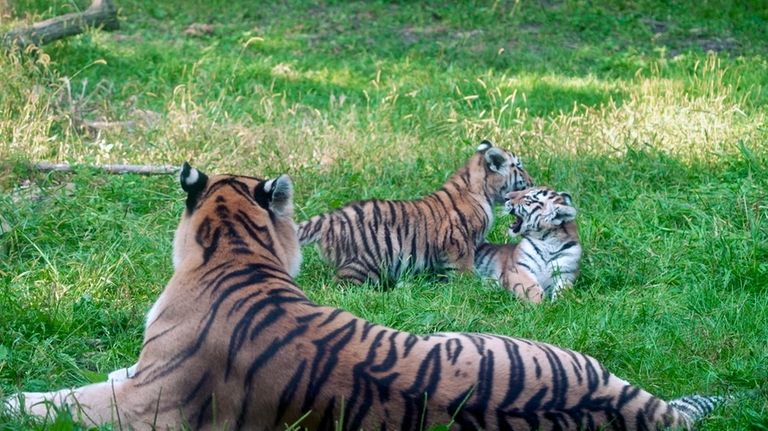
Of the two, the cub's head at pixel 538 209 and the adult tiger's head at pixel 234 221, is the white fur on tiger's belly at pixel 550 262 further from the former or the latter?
the adult tiger's head at pixel 234 221

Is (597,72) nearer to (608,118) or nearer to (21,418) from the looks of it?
(608,118)

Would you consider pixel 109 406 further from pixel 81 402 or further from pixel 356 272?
pixel 356 272

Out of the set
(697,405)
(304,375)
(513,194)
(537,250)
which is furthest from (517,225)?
(304,375)

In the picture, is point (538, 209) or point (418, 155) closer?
point (538, 209)

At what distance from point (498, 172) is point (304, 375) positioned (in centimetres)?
356

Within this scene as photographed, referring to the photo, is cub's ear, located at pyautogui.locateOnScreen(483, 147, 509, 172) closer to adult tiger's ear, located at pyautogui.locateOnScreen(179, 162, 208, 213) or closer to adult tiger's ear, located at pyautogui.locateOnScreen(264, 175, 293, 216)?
adult tiger's ear, located at pyautogui.locateOnScreen(264, 175, 293, 216)

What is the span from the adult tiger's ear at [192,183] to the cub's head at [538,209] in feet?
8.68

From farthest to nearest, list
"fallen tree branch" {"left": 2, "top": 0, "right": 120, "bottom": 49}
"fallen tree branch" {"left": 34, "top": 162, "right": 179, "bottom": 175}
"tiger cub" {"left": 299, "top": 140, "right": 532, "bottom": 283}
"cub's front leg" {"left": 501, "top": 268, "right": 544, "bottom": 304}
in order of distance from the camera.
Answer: "fallen tree branch" {"left": 2, "top": 0, "right": 120, "bottom": 49}, "fallen tree branch" {"left": 34, "top": 162, "right": 179, "bottom": 175}, "tiger cub" {"left": 299, "top": 140, "right": 532, "bottom": 283}, "cub's front leg" {"left": 501, "top": 268, "right": 544, "bottom": 304}

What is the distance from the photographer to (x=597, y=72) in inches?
463

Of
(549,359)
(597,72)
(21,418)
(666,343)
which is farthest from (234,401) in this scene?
(597,72)

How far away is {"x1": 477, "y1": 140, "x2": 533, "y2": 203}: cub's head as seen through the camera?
6855mm

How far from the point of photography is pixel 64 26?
988cm

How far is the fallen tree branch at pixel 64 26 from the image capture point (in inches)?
354

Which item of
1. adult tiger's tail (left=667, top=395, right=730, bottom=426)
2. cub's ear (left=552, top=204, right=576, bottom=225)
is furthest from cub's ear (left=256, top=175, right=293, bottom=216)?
cub's ear (left=552, top=204, right=576, bottom=225)
